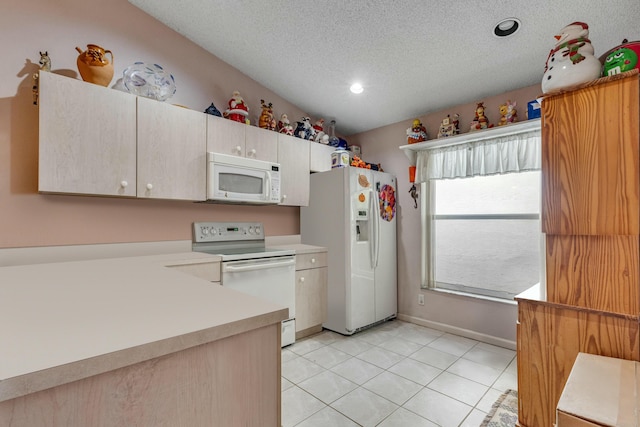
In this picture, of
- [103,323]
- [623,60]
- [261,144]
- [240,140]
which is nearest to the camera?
[103,323]

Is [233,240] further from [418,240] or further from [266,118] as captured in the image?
[418,240]

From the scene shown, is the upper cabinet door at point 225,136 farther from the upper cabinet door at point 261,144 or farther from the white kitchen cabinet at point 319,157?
the white kitchen cabinet at point 319,157

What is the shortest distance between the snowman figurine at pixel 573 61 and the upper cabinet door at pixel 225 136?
2147mm

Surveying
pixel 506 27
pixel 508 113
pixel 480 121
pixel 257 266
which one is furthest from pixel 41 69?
pixel 508 113

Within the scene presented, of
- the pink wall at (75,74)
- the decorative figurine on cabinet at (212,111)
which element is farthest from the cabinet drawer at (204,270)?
the decorative figurine on cabinet at (212,111)

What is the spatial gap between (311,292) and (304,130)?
1.67 meters

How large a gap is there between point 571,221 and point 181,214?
2.59 m

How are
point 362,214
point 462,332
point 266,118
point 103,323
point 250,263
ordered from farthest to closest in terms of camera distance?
1. point 362,214
2. point 462,332
3. point 266,118
4. point 250,263
5. point 103,323

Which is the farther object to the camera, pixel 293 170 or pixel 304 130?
pixel 304 130

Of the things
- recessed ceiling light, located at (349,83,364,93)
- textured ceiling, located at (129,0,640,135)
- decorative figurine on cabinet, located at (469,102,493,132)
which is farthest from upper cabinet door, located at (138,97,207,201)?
decorative figurine on cabinet, located at (469,102,493,132)

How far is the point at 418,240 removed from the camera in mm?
3346

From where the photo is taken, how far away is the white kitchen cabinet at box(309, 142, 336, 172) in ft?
10.6

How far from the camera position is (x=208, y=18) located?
230cm

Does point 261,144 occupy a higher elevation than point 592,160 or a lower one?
higher
